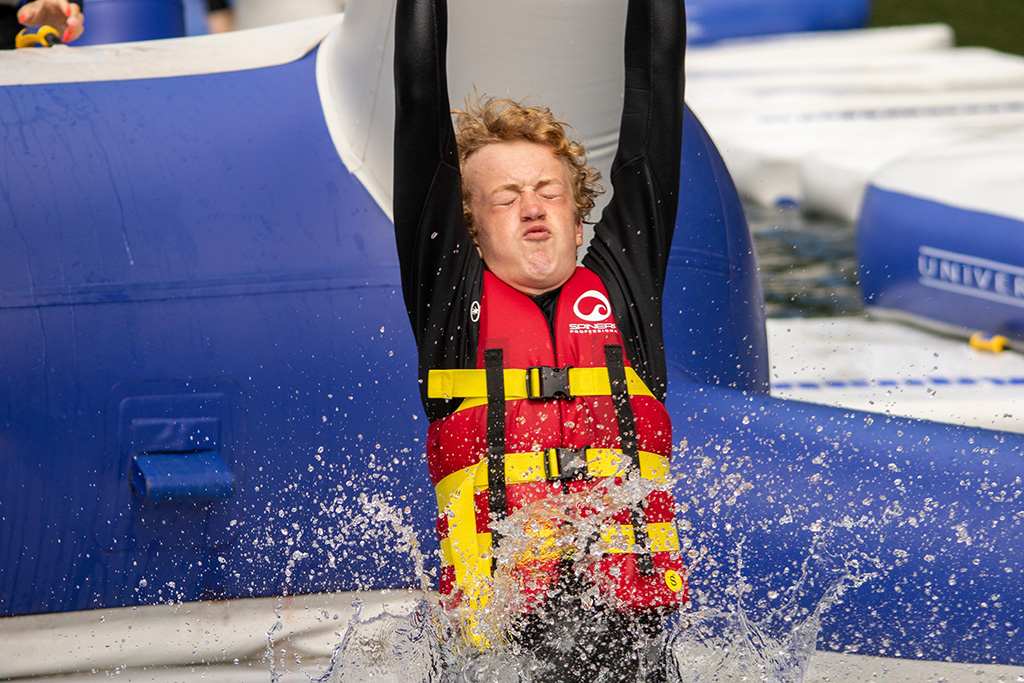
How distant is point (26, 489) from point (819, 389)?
7.10 ft

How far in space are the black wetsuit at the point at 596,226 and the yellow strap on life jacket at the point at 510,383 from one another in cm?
2

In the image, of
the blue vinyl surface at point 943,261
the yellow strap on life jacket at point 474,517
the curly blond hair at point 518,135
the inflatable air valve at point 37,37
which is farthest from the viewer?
the blue vinyl surface at point 943,261

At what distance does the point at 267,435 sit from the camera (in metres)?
1.82

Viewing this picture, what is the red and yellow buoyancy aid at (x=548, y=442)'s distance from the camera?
1424 millimetres

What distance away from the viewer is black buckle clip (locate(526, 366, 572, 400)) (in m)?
1.46

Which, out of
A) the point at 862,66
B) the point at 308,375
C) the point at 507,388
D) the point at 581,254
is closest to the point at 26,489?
the point at 308,375

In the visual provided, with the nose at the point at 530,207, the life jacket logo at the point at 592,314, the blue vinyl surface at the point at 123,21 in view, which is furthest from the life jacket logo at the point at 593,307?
the blue vinyl surface at the point at 123,21

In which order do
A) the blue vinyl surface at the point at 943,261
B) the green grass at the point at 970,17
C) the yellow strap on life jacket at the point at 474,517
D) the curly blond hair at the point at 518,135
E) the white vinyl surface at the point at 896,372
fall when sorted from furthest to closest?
Result: the green grass at the point at 970,17, the blue vinyl surface at the point at 943,261, the white vinyl surface at the point at 896,372, the curly blond hair at the point at 518,135, the yellow strap on life jacket at the point at 474,517

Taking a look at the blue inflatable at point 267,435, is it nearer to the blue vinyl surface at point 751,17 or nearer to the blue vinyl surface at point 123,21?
the blue vinyl surface at point 123,21

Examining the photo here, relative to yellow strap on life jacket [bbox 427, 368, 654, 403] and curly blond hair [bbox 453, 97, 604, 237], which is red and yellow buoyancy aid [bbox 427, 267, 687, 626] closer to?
yellow strap on life jacket [bbox 427, 368, 654, 403]

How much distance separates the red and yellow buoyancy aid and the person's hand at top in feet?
4.29

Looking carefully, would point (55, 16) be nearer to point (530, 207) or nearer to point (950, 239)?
point (530, 207)

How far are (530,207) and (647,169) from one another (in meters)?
0.21

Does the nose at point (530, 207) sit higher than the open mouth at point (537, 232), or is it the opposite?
the nose at point (530, 207)
